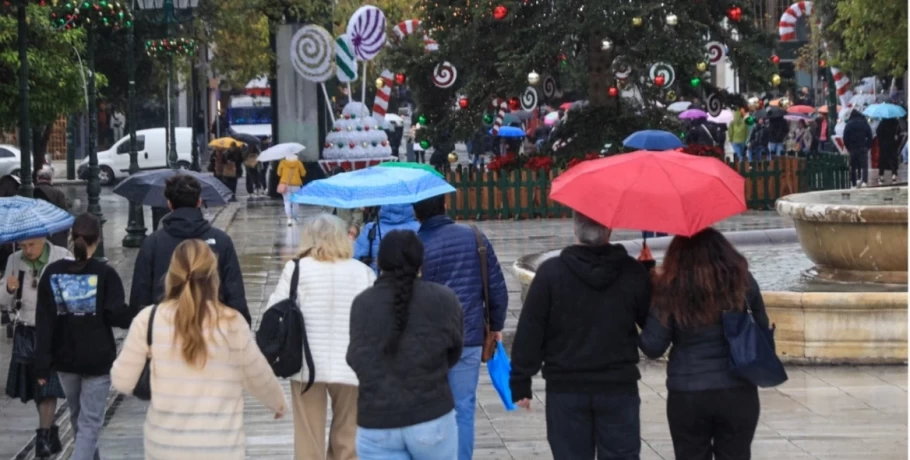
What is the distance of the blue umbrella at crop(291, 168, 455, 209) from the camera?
8172mm

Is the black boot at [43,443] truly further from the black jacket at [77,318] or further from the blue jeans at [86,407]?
the black jacket at [77,318]

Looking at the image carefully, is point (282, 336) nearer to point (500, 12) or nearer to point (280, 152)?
point (500, 12)

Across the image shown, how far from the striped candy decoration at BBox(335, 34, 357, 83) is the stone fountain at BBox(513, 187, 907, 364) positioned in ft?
29.1

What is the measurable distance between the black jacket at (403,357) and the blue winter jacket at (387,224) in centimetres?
222

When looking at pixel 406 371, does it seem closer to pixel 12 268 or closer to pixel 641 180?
pixel 641 180

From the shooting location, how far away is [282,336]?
7305 millimetres

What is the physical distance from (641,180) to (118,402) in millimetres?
5645

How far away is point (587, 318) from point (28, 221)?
4.36m

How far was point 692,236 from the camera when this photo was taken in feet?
20.9

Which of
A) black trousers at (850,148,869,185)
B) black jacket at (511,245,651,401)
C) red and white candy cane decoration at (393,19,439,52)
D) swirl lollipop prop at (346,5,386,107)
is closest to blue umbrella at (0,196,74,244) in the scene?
black jacket at (511,245,651,401)

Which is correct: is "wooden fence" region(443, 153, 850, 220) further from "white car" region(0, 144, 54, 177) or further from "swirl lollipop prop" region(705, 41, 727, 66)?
"white car" region(0, 144, 54, 177)

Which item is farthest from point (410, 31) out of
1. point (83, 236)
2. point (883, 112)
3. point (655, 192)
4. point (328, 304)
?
point (655, 192)

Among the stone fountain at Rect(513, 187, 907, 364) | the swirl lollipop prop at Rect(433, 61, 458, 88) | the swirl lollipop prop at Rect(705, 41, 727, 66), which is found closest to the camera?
the stone fountain at Rect(513, 187, 907, 364)

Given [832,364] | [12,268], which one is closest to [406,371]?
[12,268]
